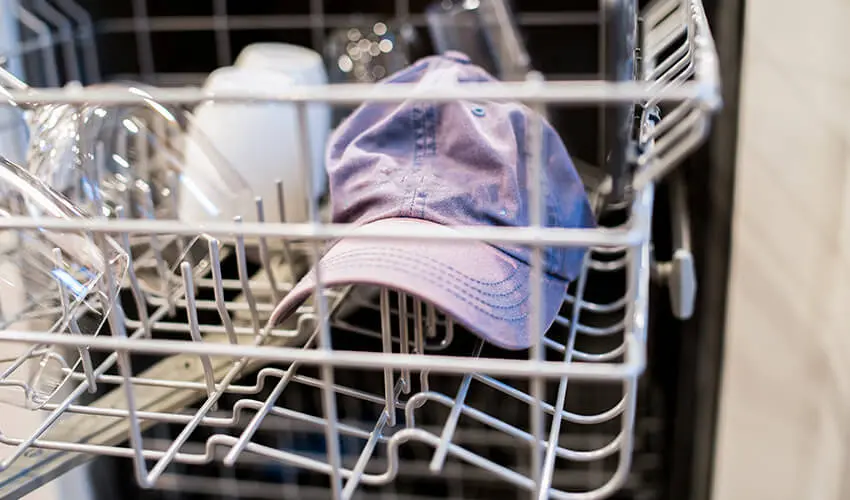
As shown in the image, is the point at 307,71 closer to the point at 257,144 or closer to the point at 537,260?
the point at 257,144

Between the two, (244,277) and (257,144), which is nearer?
(244,277)

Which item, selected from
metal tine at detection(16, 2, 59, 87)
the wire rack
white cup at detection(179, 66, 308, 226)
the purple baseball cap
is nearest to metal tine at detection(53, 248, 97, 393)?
the wire rack

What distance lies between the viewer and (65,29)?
88 centimetres

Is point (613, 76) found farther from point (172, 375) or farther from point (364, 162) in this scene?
point (172, 375)

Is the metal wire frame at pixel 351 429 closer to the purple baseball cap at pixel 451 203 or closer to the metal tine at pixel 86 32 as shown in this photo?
the purple baseball cap at pixel 451 203

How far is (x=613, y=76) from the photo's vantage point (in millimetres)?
439

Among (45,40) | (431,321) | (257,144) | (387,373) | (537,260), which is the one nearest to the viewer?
(537,260)

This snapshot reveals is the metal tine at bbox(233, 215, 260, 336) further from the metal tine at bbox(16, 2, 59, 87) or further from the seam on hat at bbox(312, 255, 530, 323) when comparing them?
the metal tine at bbox(16, 2, 59, 87)

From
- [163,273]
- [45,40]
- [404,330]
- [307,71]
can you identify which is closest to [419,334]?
[404,330]

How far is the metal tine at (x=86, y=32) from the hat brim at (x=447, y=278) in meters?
0.58

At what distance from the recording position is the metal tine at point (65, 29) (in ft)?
2.89

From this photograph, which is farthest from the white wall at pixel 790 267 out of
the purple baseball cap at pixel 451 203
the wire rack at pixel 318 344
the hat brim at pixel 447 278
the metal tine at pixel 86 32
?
the metal tine at pixel 86 32

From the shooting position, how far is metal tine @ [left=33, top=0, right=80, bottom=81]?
2.89 ft

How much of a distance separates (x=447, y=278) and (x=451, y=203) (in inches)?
2.8
